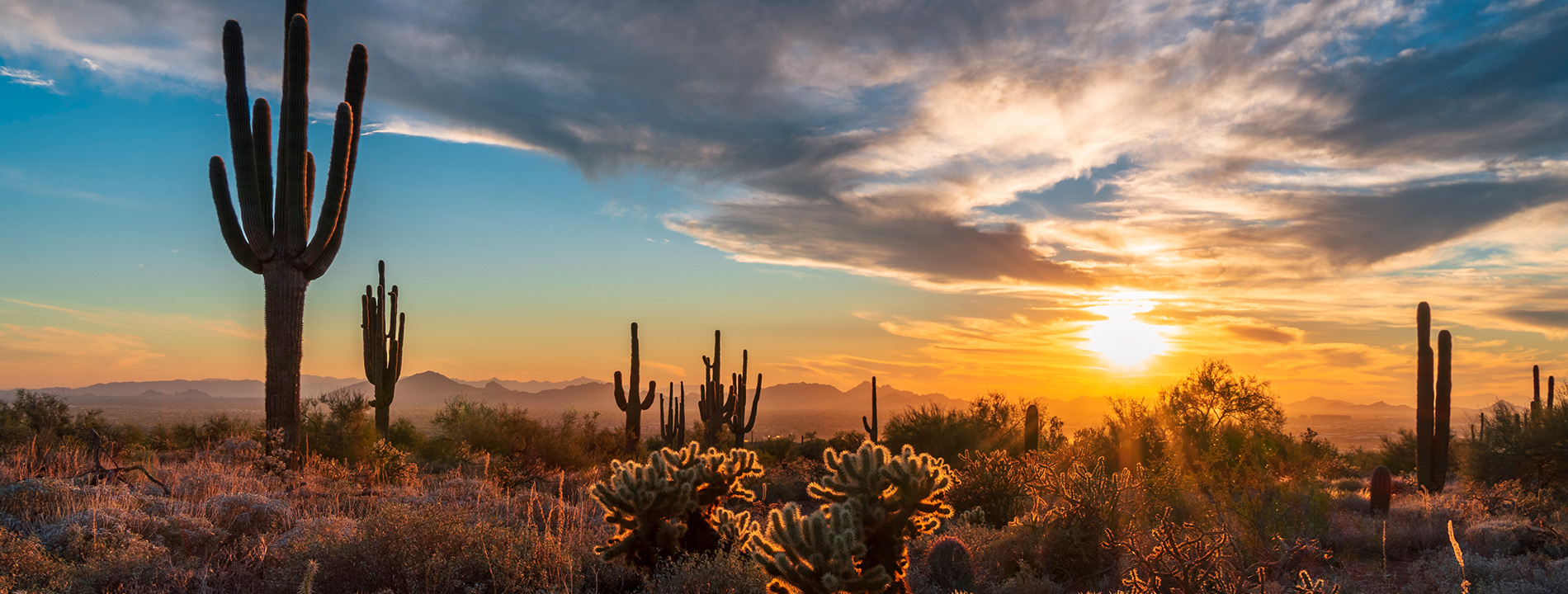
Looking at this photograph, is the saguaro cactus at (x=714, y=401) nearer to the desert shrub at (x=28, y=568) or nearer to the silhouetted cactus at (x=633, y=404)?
the silhouetted cactus at (x=633, y=404)

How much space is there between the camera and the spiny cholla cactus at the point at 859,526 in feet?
15.8

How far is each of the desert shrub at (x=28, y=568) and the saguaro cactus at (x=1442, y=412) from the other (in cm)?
2710

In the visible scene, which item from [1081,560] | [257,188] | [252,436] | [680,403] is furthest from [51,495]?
[680,403]

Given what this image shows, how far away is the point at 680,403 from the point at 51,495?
805 inches

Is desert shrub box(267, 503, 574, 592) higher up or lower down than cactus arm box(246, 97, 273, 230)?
lower down

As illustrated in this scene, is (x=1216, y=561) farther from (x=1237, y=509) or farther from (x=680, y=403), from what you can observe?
(x=680, y=403)

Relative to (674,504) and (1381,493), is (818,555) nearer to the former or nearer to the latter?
(674,504)

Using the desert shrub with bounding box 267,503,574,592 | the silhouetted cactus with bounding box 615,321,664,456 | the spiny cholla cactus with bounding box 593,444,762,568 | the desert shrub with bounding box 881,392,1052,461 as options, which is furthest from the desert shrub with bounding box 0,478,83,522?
the desert shrub with bounding box 881,392,1052,461

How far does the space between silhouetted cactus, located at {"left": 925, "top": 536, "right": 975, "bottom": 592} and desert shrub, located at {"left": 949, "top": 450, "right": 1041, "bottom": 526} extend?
13.7 feet

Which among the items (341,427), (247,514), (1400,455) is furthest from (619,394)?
(1400,455)

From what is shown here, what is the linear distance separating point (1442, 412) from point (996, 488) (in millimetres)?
16821

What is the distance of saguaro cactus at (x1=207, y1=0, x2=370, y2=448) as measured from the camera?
15.3m

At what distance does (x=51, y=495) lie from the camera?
29.2 ft

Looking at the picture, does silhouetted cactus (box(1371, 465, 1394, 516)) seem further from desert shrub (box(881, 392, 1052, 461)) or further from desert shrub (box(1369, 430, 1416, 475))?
desert shrub (box(1369, 430, 1416, 475))
